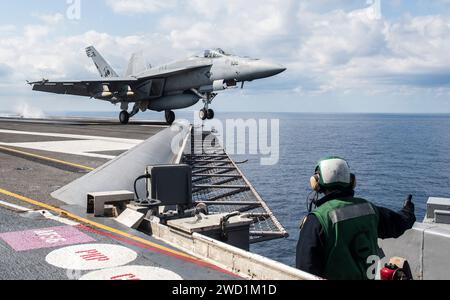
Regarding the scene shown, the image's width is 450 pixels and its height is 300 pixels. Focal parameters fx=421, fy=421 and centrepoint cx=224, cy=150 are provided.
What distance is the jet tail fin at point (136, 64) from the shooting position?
142 ft

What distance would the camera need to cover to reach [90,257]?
6367 millimetres

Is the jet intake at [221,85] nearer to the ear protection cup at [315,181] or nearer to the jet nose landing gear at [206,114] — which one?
the jet nose landing gear at [206,114]

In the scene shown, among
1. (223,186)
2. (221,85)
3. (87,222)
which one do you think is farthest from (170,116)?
(87,222)

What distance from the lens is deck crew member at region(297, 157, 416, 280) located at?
4.38 m

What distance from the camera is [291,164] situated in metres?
69.5

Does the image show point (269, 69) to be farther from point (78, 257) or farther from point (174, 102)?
point (78, 257)

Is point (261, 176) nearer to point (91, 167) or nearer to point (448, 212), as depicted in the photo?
point (91, 167)

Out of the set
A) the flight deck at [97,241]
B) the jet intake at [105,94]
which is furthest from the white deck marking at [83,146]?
the jet intake at [105,94]

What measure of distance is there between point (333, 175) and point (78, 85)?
40502 mm

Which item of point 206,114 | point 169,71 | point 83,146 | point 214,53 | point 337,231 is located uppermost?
point 214,53

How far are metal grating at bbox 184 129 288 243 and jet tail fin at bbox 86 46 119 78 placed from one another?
13763mm

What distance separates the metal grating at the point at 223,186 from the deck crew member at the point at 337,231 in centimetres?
1062

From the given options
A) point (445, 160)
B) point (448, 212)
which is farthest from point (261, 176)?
point (448, 212)

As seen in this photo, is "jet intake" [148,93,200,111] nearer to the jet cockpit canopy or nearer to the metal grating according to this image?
the metal grating
